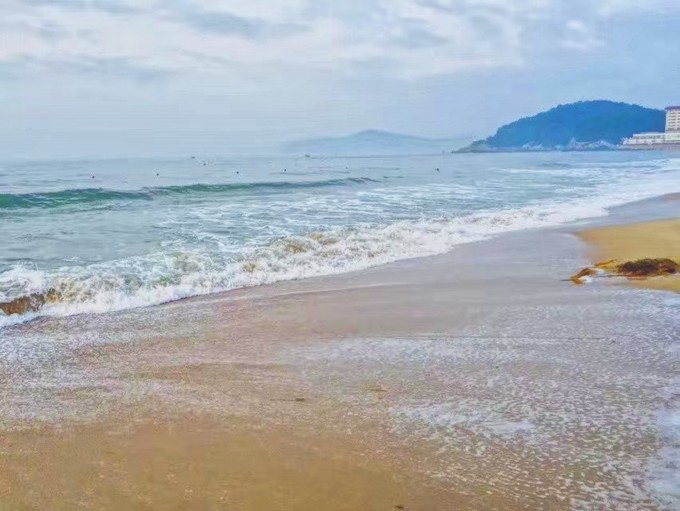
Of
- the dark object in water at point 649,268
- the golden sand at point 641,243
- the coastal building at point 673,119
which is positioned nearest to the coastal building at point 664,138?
the coastal building at point 673,119

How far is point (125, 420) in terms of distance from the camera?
4594mm

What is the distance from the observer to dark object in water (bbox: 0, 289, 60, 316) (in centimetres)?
794

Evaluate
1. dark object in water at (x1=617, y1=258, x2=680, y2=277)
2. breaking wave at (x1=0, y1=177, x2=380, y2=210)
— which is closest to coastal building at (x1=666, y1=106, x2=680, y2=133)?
breaking wave at (x1=0, y1=177, x2=380, y2=210)

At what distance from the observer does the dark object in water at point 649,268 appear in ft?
30.3

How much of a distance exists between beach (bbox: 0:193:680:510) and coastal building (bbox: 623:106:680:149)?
16287cm

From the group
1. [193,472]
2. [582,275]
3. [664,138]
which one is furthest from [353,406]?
[664,138]

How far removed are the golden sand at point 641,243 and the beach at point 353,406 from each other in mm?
942

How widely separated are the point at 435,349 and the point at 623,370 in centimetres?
→ 166

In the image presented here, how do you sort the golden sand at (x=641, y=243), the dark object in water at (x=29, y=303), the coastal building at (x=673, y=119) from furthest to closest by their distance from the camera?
the coastal building at (x=673, y=119), the golden sand at (x=641, y=243), the dark object in water at (x=29, y=303)

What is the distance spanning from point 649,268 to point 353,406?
6.47m

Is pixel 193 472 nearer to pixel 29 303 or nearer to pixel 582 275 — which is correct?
pixel 29 303

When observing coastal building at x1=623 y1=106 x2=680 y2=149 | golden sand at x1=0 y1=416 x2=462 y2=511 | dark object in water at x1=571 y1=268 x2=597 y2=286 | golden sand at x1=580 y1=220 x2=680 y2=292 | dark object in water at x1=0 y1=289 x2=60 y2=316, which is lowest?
golden sand at x1=0 y1=416 x2=462 y2=511

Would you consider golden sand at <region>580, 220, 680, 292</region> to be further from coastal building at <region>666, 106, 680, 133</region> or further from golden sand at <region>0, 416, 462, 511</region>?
coastal building at <region>666, 106, 680, 133</region>

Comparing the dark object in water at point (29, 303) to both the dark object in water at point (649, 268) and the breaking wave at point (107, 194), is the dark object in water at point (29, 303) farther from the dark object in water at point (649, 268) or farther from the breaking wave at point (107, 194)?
the breaking wave at point (107, 194)
